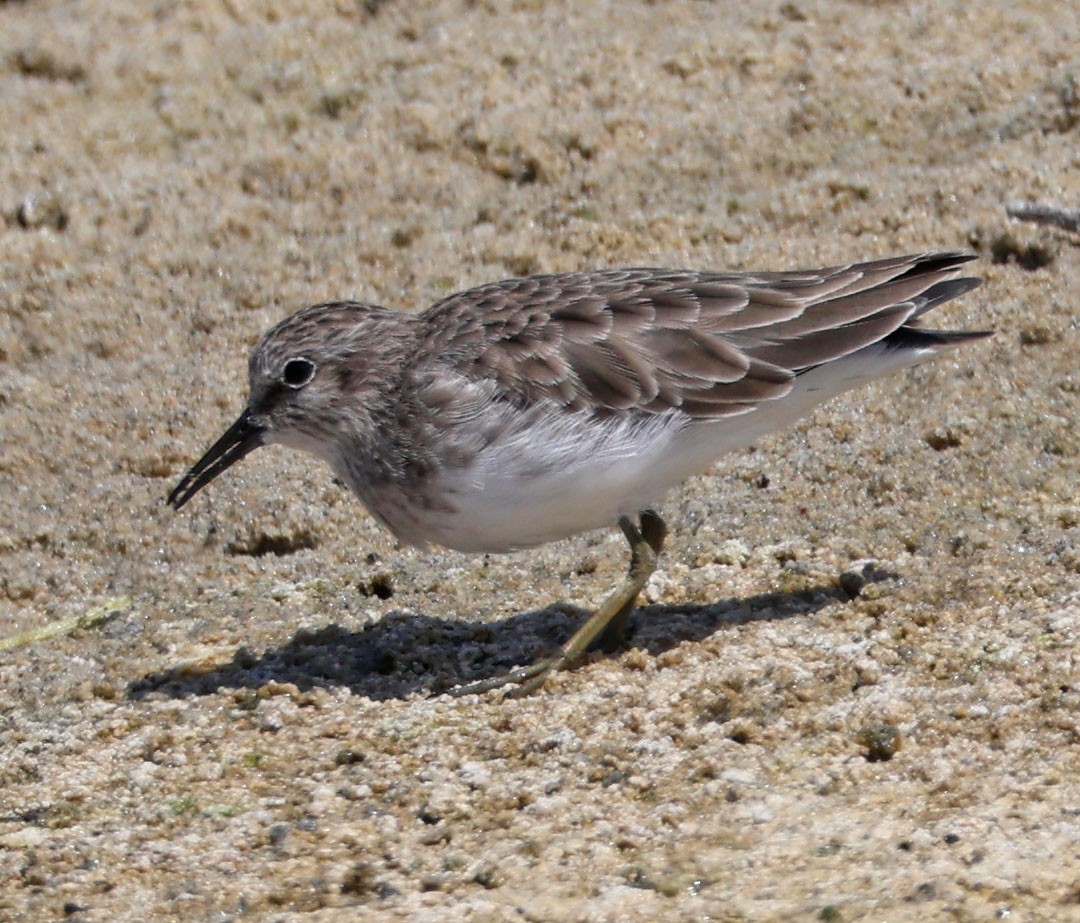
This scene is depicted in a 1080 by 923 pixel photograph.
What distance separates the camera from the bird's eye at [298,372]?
5.50 meters

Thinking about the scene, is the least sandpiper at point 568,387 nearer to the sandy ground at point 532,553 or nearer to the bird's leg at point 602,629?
the bird's leg at point 602,629

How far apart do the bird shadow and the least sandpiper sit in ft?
0.63

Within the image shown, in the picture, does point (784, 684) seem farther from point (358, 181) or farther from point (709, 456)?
point (358, 181)

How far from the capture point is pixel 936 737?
4309mm

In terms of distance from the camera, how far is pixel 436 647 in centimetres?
532

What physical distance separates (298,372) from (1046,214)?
326 cm

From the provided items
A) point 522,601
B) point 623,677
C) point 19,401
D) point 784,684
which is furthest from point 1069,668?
point 19,401

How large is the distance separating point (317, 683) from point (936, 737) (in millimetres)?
1878

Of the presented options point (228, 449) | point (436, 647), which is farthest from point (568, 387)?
point (228, 449)

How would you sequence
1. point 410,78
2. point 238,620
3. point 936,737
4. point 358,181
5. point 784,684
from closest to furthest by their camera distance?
point 936,737
point 784,684
point 238,620
point 358,181
point 410,78

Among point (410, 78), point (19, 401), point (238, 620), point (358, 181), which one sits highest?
point (410, 78)

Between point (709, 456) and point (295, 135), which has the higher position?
point (295, 135)

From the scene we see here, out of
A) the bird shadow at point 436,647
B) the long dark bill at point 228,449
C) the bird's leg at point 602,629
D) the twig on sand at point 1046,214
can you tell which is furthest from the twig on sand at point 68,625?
the twig on sand at point 1046,214

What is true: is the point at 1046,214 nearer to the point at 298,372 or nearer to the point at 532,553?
the point at 532,553
